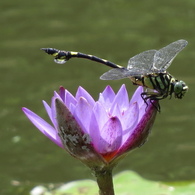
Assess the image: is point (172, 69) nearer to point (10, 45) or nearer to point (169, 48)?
point (10, 45)

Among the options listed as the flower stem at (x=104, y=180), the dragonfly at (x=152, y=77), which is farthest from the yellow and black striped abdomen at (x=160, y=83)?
the flower stem at (x=104, y=180)

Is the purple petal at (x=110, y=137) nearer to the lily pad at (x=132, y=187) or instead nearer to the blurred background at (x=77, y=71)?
the lily pad at (x=132, y=187)

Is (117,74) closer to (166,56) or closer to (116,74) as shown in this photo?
(116,74)

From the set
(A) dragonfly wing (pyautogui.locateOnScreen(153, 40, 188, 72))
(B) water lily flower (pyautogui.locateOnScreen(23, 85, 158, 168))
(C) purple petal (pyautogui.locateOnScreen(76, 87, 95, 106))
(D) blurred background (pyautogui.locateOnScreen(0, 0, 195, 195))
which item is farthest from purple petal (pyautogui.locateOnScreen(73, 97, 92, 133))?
(D) blurred background (pyautogui.locateOnScreen(0, 0, 195, 195))

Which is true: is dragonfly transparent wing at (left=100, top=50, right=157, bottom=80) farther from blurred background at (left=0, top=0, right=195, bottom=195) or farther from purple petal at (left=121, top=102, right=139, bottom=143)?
blurred background at (left=0, top=0, right=195, bottom=195)

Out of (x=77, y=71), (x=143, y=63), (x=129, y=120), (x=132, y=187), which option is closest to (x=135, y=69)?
(x=143, y=63)

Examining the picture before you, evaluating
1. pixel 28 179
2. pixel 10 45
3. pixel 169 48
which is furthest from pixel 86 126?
pixel 10 45
